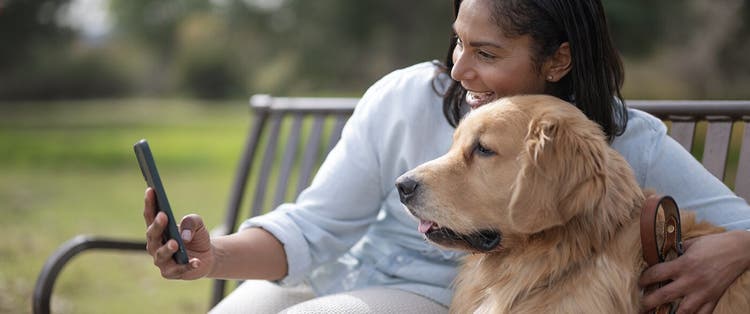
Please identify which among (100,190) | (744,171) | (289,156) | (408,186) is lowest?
(100,190)

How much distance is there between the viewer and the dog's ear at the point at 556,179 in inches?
85.4

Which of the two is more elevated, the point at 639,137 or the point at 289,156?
the point at 639,137

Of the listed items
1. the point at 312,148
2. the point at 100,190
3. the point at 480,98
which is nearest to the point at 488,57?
the point at 480,98

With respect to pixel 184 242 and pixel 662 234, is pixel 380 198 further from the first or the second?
pixel 662 234

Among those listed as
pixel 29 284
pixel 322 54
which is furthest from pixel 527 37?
pixel 322 54

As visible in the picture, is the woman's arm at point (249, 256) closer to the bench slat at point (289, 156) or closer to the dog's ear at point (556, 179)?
the dog's ear at point (556, 179)

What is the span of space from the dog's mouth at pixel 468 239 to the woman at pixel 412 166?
38 centimetres

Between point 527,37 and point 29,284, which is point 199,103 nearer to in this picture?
point 29,284

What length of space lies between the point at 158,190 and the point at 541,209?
39.5 inches

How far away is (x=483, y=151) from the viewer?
2330 mm

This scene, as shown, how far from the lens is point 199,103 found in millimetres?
27766

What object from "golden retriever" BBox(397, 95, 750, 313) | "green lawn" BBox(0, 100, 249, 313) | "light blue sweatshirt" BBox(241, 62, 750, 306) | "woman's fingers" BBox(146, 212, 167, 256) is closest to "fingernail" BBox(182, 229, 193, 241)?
"woman's fingers" BBox(146, 212, 167, 256)

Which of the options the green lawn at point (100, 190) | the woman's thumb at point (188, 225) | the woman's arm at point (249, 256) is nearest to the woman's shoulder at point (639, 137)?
the woman's arm at point (249, 256)

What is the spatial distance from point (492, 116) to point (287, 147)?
1.86 m
